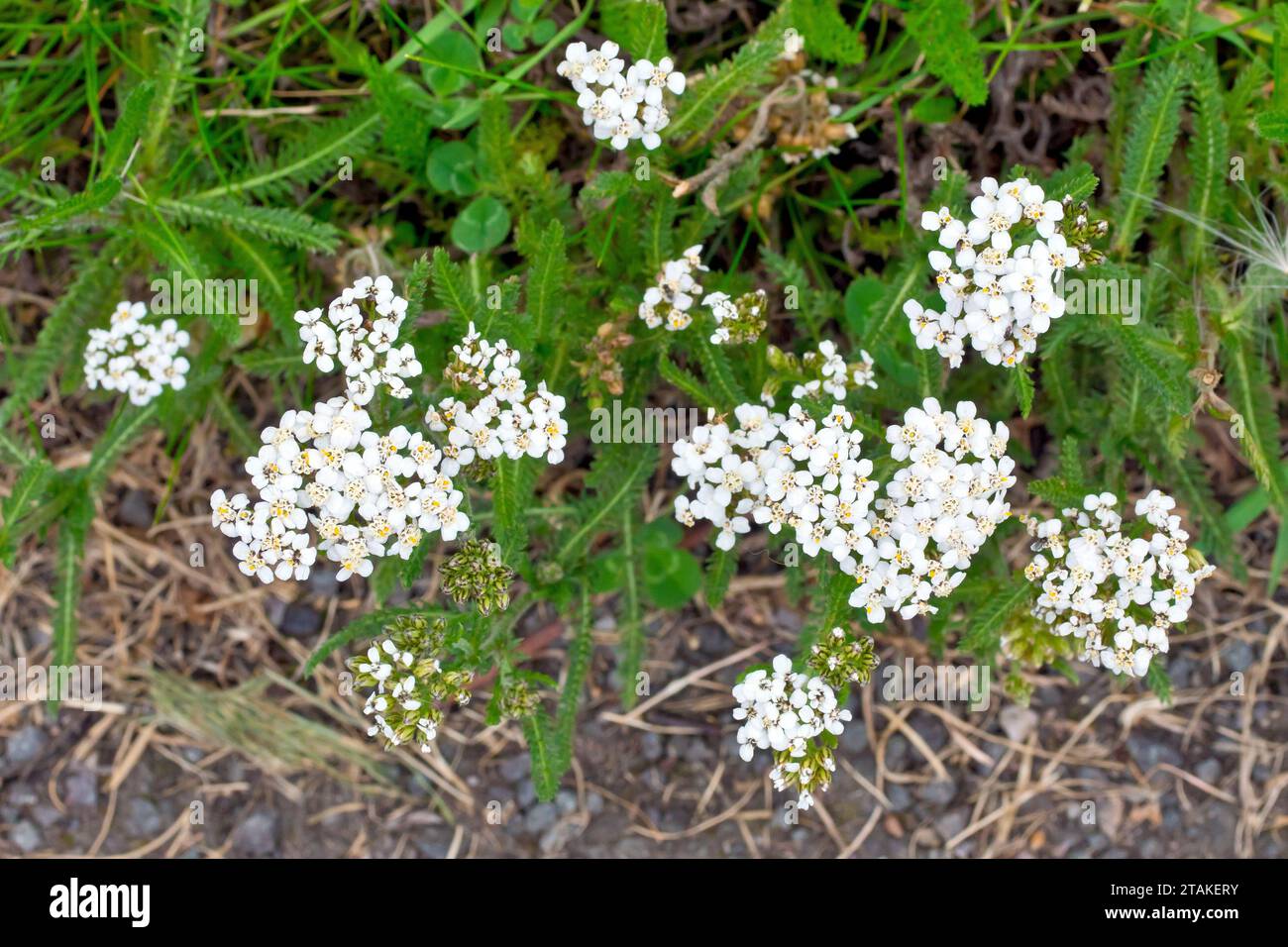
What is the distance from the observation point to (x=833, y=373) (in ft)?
13.8

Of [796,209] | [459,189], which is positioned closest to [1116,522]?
[796,209]

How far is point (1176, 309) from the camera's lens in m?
4.38

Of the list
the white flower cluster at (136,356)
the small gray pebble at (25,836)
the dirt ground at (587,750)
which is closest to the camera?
the white flower cluster at (136,356)

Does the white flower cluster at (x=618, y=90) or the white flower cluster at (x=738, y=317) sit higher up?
the white flower cluster at (x=618, y=90)

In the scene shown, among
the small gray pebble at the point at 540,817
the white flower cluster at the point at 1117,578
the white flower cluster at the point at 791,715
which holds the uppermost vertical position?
the white flower cluster at the point at 1117,578

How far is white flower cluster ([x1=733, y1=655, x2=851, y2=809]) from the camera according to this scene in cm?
389

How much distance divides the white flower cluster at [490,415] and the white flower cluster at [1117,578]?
1940 millimetres

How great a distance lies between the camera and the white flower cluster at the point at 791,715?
389 cm

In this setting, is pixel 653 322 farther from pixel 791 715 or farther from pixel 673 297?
pixel 791 715

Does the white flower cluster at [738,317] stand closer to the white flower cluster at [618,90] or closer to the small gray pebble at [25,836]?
the white flower cluster at [618,90]

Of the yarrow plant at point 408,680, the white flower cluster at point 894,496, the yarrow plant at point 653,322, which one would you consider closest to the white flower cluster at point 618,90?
the yarrow plant at point 653,322

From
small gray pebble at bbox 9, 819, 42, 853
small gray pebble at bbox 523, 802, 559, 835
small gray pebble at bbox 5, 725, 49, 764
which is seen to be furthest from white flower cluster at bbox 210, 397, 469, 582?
small gray pebble at bbox 9, 819, 42, 853
